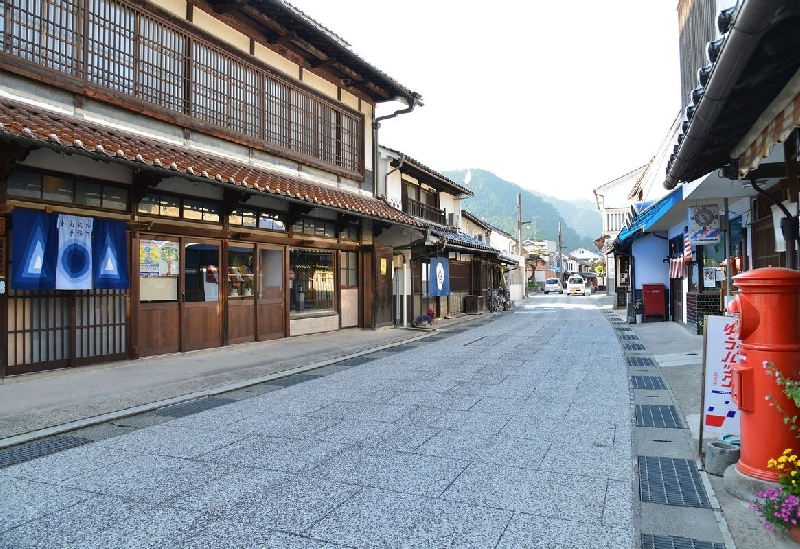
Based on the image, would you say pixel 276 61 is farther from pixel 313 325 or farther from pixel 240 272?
pixel 313 325

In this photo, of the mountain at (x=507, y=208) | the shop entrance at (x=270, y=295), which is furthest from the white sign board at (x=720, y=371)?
the mountain at (x=507, y=208)

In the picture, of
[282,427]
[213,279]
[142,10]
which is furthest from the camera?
[213,279]

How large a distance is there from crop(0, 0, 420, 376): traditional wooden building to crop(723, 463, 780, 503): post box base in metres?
8.26

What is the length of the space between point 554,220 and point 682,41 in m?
161

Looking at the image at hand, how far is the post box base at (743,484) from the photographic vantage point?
12.2ft

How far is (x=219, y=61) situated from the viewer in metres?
11.7

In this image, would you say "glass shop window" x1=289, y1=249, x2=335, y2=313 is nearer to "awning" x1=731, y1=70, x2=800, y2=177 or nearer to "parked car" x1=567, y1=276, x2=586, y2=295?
"awning" x1=731, y1=70, x2=800, y2=177

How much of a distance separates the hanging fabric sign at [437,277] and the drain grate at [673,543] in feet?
56.7

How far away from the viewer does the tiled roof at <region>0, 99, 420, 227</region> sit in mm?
6836

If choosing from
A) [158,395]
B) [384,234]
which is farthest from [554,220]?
[158,395]

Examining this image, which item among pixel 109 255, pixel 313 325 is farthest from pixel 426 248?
pixel 109 255

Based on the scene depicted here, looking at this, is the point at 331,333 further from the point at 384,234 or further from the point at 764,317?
the point at 764,317

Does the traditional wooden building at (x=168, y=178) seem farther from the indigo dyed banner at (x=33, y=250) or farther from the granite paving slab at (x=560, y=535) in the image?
the granite paving slab at (x=560, y=535)

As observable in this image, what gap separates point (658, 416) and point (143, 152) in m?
8.60
